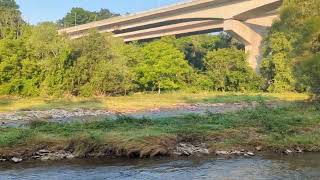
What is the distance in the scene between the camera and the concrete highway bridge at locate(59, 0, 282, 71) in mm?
60509

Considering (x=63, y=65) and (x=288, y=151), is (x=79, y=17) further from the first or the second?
(x=288, y=151)

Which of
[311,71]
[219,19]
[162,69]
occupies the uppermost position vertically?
[219,19]

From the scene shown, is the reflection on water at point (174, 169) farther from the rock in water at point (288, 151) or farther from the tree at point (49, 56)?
the tree at point (49, 56)

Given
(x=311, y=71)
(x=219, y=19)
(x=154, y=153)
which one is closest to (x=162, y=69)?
(x=219, y=19)

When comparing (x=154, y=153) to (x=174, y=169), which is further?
(x=154, y=153)

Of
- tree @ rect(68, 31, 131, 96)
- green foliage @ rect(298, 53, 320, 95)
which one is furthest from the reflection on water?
tree @ rect(68, 31, 131, 96)

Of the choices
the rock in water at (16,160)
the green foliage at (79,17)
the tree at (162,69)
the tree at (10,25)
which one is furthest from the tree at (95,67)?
the green foliage at (79,17)

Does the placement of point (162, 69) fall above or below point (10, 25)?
below

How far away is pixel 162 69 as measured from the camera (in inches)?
2309

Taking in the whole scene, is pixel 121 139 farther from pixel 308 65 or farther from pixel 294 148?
pixel 308 65

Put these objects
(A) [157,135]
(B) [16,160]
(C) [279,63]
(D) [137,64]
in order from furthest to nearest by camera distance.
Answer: (D) [137,64] < (C) [279,63] < (A) [157,135] < (B) [16,160]

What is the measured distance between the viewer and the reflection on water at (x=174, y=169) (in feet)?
44.1

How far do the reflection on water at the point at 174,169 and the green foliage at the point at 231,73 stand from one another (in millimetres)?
46930

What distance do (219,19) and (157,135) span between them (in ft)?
168
